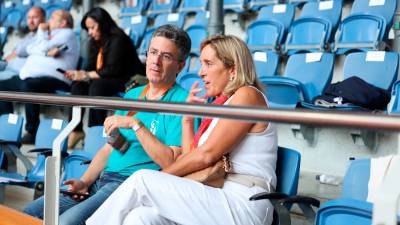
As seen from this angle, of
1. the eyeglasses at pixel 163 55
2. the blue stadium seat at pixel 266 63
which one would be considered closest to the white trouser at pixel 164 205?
the eyeglasses at pixel 163 55

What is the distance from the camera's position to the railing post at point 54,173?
1.72m

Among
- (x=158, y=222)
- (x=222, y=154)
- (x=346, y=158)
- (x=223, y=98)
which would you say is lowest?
(x=346, y=158)

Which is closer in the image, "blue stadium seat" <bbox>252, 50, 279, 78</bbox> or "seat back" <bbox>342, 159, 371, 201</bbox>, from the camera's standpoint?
"seat back" <bbox>342, 159, 371, 201</bbox>

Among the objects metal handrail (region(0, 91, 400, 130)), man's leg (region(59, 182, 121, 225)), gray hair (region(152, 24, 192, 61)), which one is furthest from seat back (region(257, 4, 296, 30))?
metal handrail (region(0, 91, 400, 130))

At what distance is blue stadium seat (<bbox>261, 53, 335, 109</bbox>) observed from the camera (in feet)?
11.7

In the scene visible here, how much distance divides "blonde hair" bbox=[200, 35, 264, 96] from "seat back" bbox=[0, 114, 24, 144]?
201 cm

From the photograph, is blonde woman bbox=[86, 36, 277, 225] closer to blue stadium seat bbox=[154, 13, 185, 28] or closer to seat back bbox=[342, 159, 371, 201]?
seat back bbox=[342, 159, 371, 201]

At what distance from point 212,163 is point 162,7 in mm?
4409

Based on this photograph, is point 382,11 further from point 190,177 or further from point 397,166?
point 397,166

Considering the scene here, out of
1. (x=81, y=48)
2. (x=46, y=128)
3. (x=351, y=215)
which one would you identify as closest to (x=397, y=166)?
(x=351, y=215)

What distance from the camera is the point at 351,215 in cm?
162

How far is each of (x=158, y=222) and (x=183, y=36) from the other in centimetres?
78

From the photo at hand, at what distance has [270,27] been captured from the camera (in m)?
4.61

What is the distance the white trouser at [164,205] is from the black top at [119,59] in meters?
2.64
